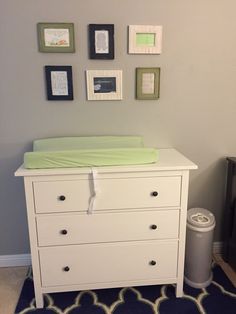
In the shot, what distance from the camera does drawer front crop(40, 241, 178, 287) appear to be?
1.59 m

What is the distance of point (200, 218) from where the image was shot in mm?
1841

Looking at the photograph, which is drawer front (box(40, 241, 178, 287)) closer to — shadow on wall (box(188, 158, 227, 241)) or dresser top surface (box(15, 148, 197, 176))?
dresser top surface (box(15, 148, 197, 176))

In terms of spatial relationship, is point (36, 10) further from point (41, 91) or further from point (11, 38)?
point (41, 91)

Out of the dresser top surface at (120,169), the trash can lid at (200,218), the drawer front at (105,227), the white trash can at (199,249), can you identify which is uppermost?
the dresser top surface at (120,169)

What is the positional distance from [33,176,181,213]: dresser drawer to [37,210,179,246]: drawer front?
0.05 meters

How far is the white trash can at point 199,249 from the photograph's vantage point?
1.77m

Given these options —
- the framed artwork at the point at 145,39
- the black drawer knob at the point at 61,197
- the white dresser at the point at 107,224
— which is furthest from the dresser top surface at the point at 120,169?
the framed artwork at the point at 145,39

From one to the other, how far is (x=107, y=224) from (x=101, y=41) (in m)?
1.19

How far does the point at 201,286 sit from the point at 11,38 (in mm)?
2098

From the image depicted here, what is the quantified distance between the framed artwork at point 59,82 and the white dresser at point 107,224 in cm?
61

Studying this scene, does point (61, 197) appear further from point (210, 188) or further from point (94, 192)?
point (210, 188)

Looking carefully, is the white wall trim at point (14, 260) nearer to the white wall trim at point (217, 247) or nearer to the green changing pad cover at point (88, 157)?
the green changing pad cover at point (88, 157)

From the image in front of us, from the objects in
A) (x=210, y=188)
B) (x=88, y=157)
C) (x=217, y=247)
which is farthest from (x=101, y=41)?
(x=217, y=247)

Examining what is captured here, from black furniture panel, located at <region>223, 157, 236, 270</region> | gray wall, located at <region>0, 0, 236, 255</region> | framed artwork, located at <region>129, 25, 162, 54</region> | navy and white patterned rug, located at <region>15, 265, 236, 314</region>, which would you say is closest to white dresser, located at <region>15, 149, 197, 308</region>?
navy and white patterned rug, located at <region>15, 265, 236, 314</region>
